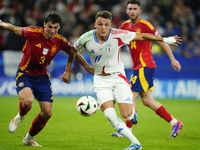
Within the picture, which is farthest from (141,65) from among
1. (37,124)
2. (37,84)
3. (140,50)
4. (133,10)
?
(37,124)

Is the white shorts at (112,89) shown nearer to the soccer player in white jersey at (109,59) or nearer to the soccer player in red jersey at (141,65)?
the soccer player in white jersey at (109,59)

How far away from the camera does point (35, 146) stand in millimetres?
5371

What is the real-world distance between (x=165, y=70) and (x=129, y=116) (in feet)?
30.6

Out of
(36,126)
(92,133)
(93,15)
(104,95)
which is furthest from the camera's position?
(93,15)

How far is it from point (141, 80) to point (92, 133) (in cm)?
160

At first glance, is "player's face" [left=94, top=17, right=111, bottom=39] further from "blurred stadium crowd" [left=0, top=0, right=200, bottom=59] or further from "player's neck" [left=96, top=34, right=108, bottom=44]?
"blurred stadium crowd" [left=0, top=0, right=200, bottom=59]

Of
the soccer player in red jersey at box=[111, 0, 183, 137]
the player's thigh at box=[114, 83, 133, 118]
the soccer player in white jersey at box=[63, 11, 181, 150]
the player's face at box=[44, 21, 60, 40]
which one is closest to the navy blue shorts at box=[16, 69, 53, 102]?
the player's face at box=[44, 21, 60, 40]

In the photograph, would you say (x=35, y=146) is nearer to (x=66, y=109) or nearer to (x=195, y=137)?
(x=195, y=137)

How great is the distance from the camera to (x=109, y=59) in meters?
5.34

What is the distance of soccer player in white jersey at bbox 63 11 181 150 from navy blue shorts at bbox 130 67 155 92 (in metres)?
1.23

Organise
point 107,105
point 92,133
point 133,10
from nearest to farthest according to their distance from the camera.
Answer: point 107,105, point 133,10, point 92,133

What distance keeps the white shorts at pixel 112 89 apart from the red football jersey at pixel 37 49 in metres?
1.00

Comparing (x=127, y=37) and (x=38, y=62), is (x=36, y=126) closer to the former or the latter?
(x=38, y=62)

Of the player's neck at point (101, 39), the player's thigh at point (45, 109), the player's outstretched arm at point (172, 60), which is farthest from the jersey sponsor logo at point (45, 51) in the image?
the player's outstretched arm at point (172, 60)
